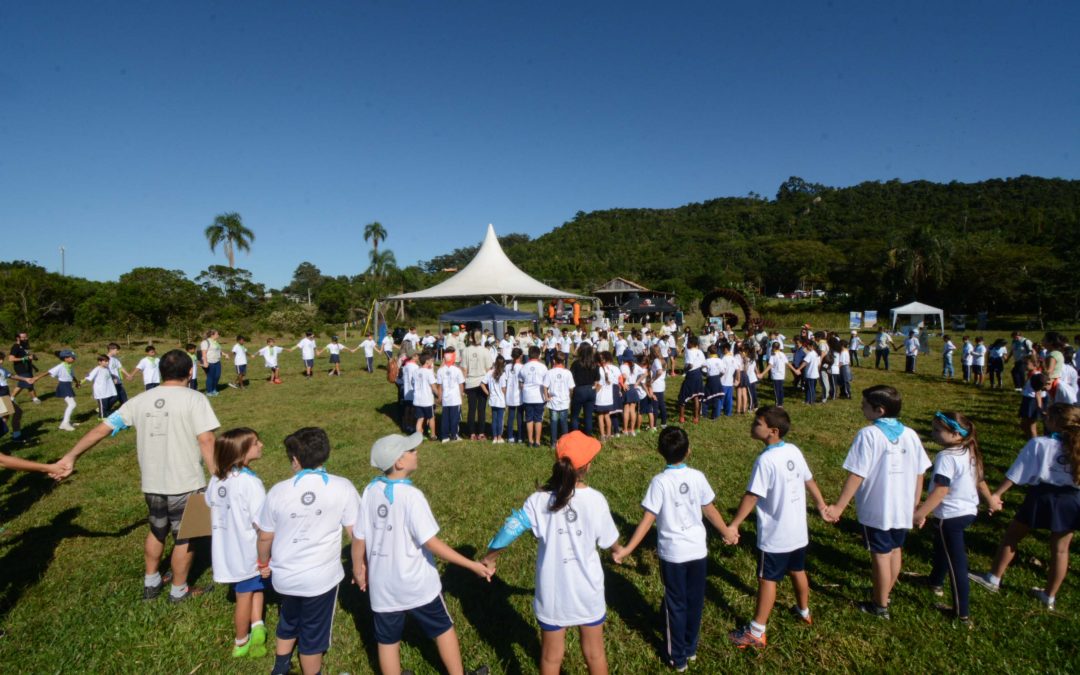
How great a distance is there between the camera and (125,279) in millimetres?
36812

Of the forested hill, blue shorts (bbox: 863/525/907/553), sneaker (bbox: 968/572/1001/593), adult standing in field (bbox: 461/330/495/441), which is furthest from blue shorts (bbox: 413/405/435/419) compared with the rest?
the forested hill

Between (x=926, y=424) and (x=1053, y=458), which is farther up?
(x=1053, y=458)

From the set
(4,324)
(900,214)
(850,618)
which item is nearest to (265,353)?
(850,618)

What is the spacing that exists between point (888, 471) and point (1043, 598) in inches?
A: 69.5

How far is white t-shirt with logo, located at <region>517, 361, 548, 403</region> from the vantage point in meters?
7.84

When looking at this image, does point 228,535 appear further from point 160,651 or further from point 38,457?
point 38,457

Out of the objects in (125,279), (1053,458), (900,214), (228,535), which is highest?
(900,214)

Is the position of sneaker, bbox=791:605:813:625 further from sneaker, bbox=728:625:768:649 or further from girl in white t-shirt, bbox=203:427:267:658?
girl in white t-shirt, bbox=203:427:267:658

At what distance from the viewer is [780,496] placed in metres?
3.18

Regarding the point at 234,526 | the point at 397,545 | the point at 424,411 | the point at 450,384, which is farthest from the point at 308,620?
the point at 424,411

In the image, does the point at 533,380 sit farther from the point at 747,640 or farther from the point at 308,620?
the point at 308,620

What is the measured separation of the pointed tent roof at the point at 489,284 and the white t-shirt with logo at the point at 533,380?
15.0 m

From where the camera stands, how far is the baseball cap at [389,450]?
259 centimetres

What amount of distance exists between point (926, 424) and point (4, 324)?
136 feet
